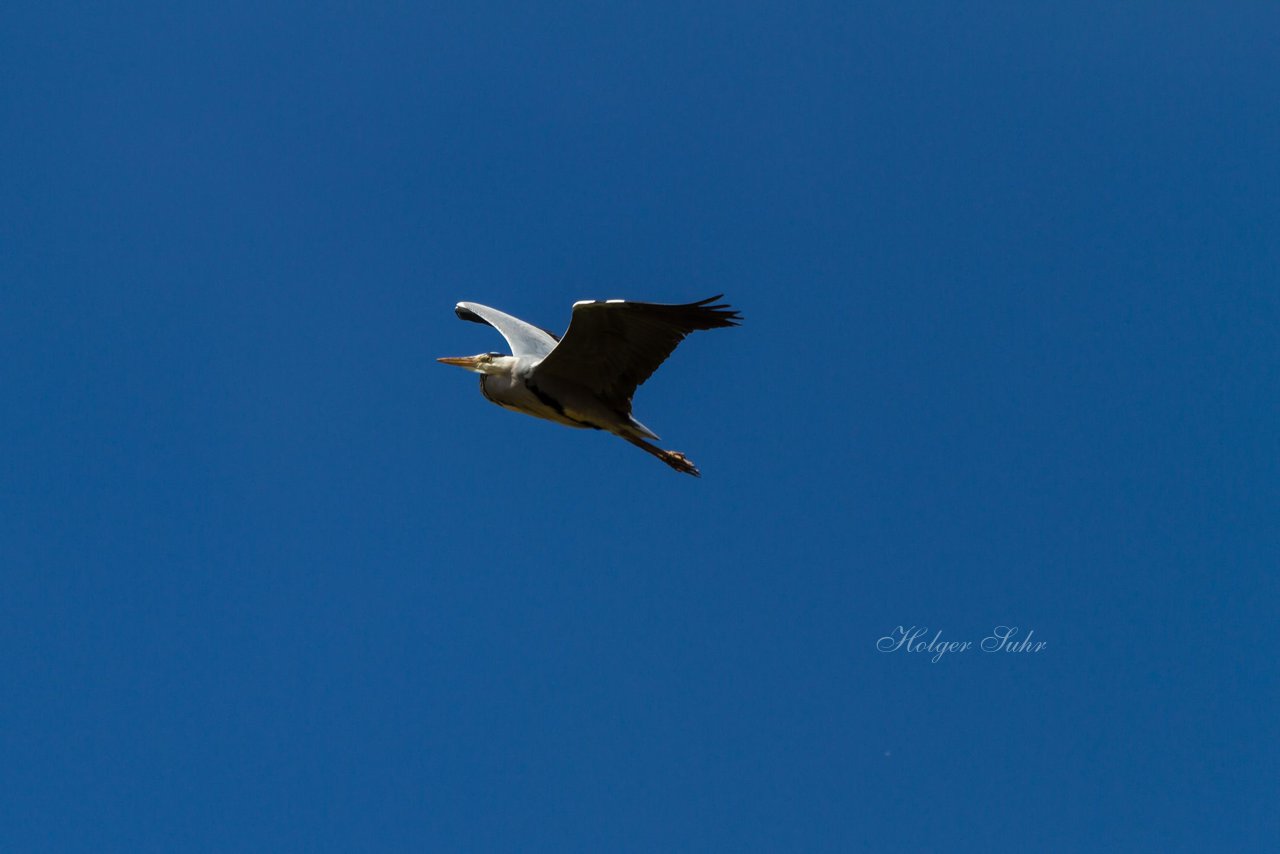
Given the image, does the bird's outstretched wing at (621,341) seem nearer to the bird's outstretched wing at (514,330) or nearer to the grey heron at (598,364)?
the grey heron at (598,364)

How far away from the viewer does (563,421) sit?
37.5ft

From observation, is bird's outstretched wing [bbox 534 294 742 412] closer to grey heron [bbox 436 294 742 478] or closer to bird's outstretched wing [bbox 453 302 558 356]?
grey heron [bbox 436 294 742 478]

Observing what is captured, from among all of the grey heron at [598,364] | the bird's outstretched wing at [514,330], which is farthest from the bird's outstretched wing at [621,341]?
the bird's outstretched wing at [514,330]

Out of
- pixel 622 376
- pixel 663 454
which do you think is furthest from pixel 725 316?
pixel 663 454

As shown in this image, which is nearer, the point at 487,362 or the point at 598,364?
the point at 598,364

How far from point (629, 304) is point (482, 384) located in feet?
8.76

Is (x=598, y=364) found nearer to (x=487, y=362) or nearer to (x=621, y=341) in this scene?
(x=621, y=341)

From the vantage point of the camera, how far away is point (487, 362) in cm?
1166

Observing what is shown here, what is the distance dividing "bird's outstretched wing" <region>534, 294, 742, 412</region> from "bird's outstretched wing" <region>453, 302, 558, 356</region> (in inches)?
48.3

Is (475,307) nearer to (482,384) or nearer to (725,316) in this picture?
(482,384)

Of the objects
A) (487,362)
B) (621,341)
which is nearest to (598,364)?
(621,341)

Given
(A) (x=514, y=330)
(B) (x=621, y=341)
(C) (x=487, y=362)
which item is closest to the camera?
(B) (x=621, y=341)

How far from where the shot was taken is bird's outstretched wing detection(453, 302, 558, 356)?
12066 mm

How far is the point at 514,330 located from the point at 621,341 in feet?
9.17
